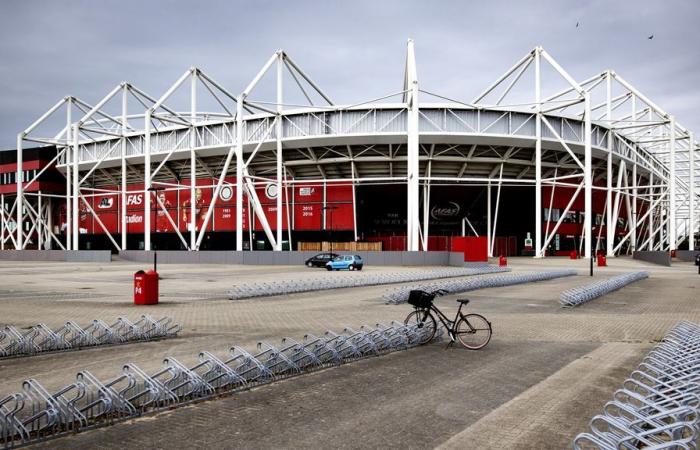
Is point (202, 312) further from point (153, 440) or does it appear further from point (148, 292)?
point (153, 440)

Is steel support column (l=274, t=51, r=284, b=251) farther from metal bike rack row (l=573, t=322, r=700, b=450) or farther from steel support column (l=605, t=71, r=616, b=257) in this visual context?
metal bike rack row (l=573, t=322, r=700, b=450)

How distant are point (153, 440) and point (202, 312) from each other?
10.5 meters

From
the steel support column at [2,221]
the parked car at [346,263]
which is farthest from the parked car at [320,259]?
the steel support column at [2,221]

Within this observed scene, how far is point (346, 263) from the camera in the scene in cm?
3900

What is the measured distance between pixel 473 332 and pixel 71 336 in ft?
27.1

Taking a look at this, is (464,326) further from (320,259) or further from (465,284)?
(320,259)

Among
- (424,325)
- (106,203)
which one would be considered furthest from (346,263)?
(106,203)

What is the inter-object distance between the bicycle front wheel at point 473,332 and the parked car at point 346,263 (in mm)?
27938

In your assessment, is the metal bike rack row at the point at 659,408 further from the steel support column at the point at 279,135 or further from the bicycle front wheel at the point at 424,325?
the steel support column at the point at 279,135

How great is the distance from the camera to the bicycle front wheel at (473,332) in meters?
10.9

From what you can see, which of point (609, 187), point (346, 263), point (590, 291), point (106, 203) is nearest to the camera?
point (590, 291)

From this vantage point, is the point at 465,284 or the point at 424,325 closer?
the point at 424,325

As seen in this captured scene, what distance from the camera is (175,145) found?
200 feet

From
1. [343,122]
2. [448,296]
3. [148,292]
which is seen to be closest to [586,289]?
[448,296]
